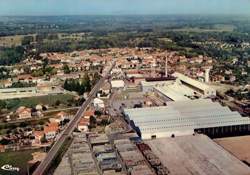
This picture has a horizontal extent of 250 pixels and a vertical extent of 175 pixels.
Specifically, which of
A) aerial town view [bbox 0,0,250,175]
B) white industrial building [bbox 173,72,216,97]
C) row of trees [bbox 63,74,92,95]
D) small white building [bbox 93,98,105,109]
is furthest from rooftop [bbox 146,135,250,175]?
row of trees [bbox 63,74,92,95]

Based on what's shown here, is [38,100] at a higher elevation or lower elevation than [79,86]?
lower

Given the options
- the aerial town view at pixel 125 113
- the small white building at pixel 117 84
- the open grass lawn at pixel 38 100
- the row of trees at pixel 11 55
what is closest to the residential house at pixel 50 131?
the aerial town view at pixel 125 113

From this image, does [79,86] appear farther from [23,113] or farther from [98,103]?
[23,113]

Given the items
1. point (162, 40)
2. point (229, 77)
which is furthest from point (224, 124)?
point (162, 40)

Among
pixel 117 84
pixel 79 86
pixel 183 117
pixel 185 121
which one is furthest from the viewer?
pixel 117 84

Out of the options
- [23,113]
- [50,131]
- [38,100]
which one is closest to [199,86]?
[38,100]

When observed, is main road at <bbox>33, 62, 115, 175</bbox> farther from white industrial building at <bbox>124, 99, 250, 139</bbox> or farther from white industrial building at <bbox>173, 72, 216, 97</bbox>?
white industrial building at <bbox>173, 72, 216, 97</bbox>
